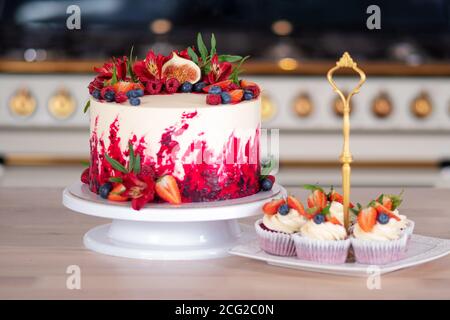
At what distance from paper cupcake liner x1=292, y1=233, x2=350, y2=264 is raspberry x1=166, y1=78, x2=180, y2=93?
1.52 ft

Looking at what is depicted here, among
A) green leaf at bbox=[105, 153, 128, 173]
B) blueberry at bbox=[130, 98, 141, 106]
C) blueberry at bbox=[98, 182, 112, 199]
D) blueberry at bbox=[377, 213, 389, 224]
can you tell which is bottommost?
blueberry at bbox=[377, 213, 389, 224]

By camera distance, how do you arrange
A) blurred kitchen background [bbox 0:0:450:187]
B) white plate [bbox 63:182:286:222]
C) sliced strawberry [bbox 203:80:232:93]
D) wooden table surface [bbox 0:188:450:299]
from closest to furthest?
wooden table surface [bbox 0:188:450:299], white plate [bbox 63:182:286:222], sliced strawberry [bbox 203:80:232:93], blurred kitchen background [bbox 0:0:450:187]

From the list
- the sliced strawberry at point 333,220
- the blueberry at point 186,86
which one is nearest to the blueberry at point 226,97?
the blueberry at point 186,86

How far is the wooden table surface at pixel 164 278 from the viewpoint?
2.11 meters

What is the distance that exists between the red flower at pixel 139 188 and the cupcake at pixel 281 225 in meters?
0.22

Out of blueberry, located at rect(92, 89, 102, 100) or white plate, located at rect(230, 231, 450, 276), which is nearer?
white plate, located at rect(230, 231, 450, 276)

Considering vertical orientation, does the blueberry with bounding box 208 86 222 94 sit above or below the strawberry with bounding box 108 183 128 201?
above

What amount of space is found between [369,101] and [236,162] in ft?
5.90

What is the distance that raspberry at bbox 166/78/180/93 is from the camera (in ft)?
8.14

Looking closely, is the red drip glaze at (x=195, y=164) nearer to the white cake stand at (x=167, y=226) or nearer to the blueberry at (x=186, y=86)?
the white cake stand at (x=167, y=226)

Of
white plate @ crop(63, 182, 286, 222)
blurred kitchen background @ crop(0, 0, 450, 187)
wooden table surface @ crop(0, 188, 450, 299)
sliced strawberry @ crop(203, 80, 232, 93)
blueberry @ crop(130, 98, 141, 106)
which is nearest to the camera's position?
wooden table surface @ crop(0, 188, 450, 299)

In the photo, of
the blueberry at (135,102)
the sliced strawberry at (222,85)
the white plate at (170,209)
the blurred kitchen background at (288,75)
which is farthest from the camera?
the blurred kitchen background at (288,75)

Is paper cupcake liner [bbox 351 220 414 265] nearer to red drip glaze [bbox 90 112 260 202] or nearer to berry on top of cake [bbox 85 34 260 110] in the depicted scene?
red drip glaze [bbox 90 112 260 202]

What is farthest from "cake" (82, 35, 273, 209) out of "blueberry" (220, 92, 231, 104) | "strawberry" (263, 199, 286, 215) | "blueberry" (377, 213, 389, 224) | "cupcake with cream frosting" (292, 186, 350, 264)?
"blueberry" (377, 213, 389, 224)
